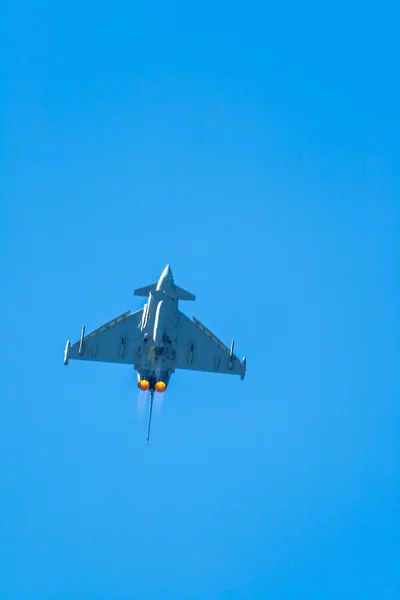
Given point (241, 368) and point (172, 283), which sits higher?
point (172, 283)

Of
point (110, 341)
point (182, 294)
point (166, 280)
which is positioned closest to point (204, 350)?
point (182, 294)

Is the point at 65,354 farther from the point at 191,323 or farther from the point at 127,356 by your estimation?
the point at 191,323

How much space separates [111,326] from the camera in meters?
60.2

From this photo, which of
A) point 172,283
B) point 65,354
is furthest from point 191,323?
point 65,354

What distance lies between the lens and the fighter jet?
5809cm

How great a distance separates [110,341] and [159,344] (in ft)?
15.4

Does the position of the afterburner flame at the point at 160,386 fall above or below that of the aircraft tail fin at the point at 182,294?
below

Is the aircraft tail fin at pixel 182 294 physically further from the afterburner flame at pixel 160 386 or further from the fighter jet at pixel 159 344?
the afterburner flame at pixel 160 386

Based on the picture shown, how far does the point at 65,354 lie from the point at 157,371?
6.70 meters

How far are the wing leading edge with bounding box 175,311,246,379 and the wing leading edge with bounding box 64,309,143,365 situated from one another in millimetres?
3239

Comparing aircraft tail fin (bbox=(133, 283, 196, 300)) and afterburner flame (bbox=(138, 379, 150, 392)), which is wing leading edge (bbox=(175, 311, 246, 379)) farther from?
afterburner flame (bbox=(138, 379, 150, 392))

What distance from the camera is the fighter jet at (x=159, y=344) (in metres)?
58.1

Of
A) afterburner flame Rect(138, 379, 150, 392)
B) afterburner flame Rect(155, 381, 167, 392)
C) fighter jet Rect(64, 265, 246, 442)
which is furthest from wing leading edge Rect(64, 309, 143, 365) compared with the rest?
afterburner flame Rect(155, 381, 167, 392)

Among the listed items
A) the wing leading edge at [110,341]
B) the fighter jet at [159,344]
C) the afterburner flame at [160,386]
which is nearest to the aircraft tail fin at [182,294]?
the fighter jet at [159,344]
